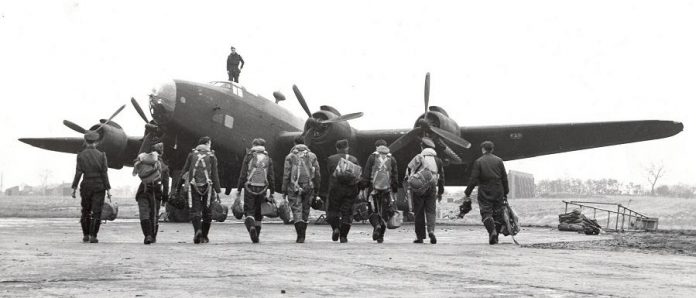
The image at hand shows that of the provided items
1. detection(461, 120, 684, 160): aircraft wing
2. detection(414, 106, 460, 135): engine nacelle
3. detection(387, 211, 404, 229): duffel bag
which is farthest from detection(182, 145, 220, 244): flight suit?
detection(461, 120, 684, 160): aircraft wing

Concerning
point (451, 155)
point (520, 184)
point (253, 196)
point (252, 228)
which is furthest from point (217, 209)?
point (520, 184)

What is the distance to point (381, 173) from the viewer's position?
40.9ft

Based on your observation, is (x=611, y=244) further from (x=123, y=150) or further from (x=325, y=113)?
(x=123, y=150)

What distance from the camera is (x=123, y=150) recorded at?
24.0 metres

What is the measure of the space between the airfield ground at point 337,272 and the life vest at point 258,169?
2.41 m

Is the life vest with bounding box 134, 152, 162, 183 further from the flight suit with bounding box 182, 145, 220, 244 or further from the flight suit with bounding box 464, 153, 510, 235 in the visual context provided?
the flight suit with bounding box 464, 153, 510, 235

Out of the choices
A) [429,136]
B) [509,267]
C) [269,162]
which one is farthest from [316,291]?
[429,136]

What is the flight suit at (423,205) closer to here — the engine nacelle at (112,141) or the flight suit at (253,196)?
the flight suit at (253,196)

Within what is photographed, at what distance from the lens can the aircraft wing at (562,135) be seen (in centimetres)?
2025

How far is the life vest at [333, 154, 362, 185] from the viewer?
40.0 feet

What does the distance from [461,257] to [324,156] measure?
45.1 feet

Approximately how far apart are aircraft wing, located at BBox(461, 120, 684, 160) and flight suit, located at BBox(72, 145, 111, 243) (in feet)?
42.6

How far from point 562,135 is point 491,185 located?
10.8 m

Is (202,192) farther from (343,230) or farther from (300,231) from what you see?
(343,230)
